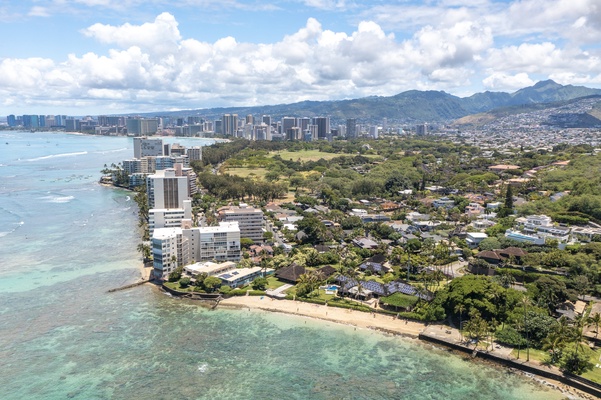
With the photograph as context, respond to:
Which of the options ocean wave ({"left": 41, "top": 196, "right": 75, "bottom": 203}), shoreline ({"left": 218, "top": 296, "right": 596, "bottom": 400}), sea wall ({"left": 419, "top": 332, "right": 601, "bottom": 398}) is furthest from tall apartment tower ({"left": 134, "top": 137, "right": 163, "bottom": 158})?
sea wall ({"left": 419, "top": 332, "right": 601, "bottom": 398})

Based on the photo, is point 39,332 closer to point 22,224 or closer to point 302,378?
point 302,378

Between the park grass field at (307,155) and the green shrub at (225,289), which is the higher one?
the park grass field at (307,155)

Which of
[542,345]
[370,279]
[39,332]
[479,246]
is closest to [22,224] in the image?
[39,332]

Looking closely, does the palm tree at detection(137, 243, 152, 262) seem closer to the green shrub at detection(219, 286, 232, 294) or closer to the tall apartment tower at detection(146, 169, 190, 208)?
the tall apartment tower at detection(146, 169, 190, 208)


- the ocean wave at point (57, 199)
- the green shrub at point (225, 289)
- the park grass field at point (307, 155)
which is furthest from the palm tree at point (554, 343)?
the park grass field at point (307, 155)

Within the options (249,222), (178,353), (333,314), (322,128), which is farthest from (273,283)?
(322,128)

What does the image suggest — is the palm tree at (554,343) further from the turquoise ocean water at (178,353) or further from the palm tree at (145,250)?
the palm tree at (145,250)

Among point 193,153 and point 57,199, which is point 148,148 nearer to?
point 193,153
